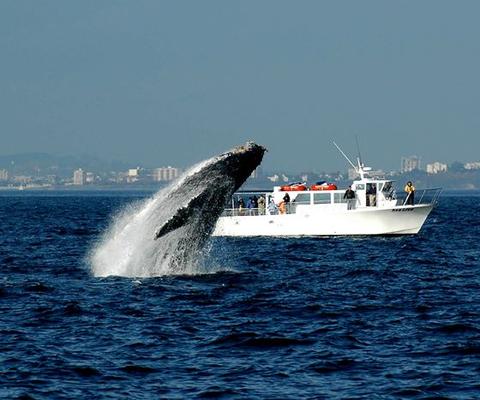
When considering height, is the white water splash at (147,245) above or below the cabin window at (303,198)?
below

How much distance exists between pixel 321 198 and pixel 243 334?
32.0 metres

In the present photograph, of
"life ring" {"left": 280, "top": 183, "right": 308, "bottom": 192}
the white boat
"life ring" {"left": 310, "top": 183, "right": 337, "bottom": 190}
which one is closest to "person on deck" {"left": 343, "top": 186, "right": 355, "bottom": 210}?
the white boat

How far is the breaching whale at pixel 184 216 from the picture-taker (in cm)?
2089

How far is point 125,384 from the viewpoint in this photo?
1509 centimetres

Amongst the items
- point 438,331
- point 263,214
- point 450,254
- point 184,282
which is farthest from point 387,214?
point 438,331

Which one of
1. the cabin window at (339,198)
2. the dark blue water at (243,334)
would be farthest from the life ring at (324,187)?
the dark blue water at (243,334)

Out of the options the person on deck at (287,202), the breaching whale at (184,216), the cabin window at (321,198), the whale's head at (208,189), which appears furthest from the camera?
the person on deck at (287,202)

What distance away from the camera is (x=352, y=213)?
4919cm

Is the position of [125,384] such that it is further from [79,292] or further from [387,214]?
[387,214]

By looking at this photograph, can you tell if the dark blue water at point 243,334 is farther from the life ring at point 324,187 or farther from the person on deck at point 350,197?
the life ring at point 324,187

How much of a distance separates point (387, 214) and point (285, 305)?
27081mm

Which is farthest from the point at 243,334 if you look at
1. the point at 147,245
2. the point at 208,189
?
the point at 147,245

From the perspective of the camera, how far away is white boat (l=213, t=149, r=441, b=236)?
161 ft

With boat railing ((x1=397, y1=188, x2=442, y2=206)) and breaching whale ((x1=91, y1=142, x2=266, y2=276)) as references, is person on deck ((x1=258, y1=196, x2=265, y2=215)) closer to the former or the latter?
boat railing ((x1=397, y1=188, x2=442, y2=206))
